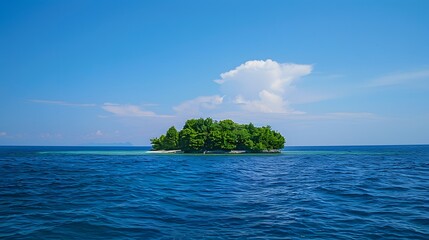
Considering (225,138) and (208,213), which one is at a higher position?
(225,138)

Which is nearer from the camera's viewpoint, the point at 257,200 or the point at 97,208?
the point at 97,208

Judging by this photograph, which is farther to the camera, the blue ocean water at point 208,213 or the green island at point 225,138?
the green island at point 225,138

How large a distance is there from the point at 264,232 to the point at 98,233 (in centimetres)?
527

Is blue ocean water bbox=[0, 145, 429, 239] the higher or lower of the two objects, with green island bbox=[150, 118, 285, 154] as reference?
lower

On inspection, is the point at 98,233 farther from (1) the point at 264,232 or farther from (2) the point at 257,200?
(2) the point at 257,200

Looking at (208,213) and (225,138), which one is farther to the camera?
(225,138)

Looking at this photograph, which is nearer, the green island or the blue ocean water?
the blue ocean water

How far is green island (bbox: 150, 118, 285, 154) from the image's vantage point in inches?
4609

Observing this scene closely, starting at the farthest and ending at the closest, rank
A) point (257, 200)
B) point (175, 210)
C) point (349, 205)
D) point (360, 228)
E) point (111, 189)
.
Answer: point (111, 189) < point (257, 200) < point (349, 205) < point (175, 210) < point (360, 228)

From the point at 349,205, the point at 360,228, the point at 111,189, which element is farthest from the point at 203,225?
the point at 111,189

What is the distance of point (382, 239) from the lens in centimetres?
992

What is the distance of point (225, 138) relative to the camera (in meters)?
116

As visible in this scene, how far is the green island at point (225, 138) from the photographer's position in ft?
384

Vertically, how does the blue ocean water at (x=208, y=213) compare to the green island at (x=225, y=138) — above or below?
below
